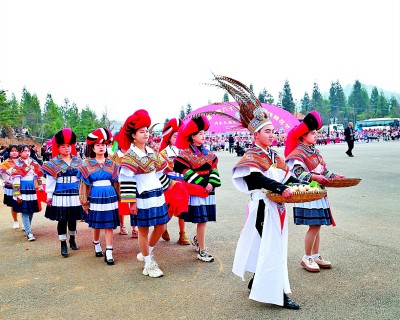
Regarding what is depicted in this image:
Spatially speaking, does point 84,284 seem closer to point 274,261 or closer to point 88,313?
point 88,313

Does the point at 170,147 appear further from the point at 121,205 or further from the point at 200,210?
the point at 200,210

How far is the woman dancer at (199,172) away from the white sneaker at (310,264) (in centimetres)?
122

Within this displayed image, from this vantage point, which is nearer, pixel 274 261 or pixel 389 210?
pixel 274 261

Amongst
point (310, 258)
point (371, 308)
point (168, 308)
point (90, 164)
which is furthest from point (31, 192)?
point (371, 308)

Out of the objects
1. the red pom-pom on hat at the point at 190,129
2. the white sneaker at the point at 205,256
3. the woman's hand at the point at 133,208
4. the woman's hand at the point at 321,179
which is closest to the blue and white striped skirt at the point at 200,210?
the white sneaker at the point at 205,256

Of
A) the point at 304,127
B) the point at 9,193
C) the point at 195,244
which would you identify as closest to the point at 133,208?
the point at 195,244

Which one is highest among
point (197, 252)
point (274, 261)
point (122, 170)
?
point (122, 170)

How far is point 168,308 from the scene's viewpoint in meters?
3.82

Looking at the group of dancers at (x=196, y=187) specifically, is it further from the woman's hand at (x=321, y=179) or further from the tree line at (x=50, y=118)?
the tree line at (x=50, y=118)

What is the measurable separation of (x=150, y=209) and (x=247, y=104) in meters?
1.75

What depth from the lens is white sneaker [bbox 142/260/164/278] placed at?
15.6 ft

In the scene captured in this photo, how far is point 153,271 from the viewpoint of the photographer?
480cm

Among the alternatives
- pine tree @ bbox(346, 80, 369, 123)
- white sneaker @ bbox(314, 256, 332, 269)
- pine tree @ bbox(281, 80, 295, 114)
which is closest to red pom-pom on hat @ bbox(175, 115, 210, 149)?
white sneaker @ bbox(314, 256, 332, 269)

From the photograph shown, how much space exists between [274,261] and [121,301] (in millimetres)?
1630
